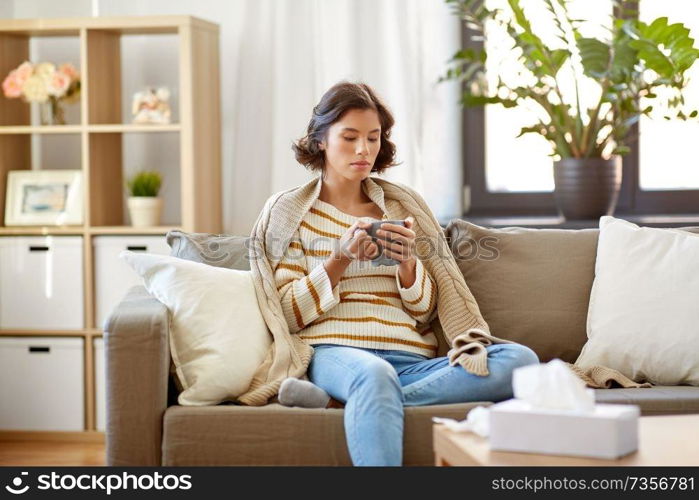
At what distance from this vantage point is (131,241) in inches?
141

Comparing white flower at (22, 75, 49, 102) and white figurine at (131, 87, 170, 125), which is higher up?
white flower at (22, 75, 49, 102)

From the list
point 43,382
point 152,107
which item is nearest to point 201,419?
point 43,382

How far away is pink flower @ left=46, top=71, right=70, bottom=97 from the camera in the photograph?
11.7ft

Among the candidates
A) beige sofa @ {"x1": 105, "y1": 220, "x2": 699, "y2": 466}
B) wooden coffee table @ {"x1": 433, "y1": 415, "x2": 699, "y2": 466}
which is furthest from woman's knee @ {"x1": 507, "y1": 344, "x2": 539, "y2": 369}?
wooden coffee table @ {"x1": 433, "y1": 415, "x2": 699, "y2": 466}

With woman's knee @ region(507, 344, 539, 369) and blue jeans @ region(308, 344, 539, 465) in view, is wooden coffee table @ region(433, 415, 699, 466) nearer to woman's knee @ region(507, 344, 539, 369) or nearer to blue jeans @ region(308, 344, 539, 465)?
blue jeans @ region(308, 344, 539, 465)

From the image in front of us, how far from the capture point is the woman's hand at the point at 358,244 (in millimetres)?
2383

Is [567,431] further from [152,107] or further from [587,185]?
[152,107]

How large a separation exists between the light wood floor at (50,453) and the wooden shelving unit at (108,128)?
5 centimetres

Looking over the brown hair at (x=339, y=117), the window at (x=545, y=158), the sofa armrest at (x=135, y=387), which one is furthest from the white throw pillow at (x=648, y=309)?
the window at (x=545, y=158)

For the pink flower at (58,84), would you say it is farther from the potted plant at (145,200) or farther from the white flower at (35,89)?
the potted plant at (145,200)

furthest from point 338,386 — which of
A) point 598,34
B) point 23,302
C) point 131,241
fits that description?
point 598,34

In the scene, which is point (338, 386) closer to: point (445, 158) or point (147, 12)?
point (445, 158)

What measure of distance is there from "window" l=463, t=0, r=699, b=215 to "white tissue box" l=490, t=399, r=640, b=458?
2357mm
